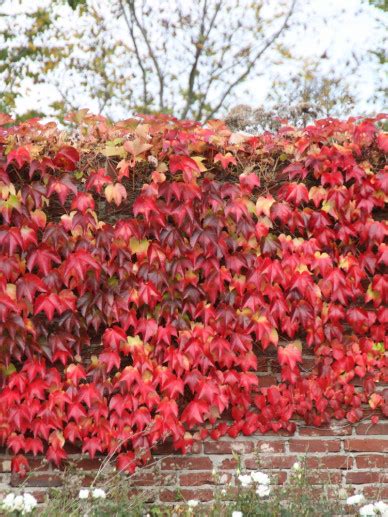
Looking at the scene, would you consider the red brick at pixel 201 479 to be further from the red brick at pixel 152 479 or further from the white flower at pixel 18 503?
the white flower at pixel 18 503

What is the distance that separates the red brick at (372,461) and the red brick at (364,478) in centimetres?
4

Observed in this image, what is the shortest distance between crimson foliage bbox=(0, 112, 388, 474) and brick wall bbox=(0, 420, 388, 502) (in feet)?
0.33

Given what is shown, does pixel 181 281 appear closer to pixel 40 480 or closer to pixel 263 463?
pixel 263 463

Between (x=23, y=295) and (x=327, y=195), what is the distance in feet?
5.64

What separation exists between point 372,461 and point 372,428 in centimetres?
18

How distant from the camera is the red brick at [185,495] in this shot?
11.3ft

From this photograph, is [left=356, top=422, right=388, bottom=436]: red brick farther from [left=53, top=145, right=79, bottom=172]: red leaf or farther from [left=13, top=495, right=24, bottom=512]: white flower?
[left=53, top=145, right=79, bottom=172]: red leaf

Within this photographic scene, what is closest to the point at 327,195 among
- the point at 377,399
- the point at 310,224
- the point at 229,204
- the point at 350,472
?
the point at 310,224

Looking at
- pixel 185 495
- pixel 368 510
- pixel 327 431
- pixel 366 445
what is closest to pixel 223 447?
pixel 185 495

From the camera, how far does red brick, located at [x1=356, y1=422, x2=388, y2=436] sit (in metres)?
3.55

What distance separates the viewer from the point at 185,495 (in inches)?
136

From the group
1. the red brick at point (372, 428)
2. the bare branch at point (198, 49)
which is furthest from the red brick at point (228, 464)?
the bare branch at point (198, 49)

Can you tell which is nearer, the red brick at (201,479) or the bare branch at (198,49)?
the red brick at (201,479)

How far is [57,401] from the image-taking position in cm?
334
